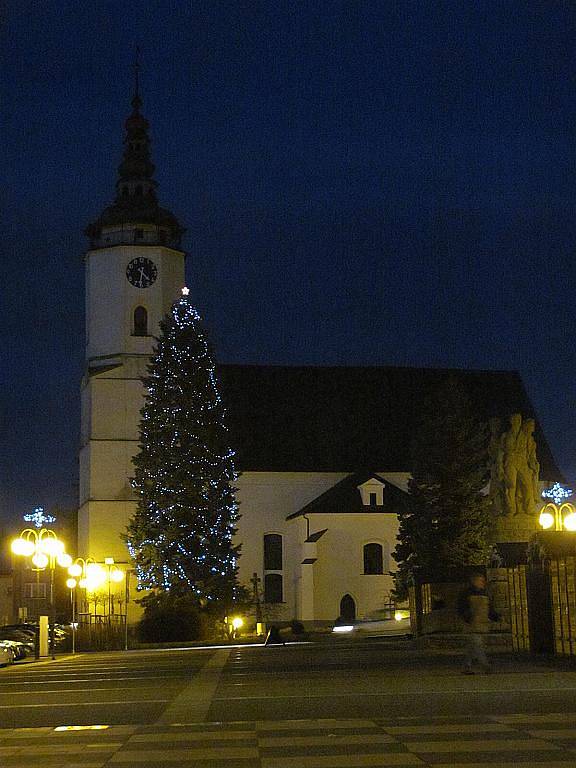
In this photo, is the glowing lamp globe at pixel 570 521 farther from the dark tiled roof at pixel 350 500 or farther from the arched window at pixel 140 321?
the arched window at pixel 140 321

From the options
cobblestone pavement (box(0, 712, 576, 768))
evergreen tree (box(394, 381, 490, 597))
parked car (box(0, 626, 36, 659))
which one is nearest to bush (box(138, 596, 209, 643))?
parked car (box(0, 626, 36, 659))

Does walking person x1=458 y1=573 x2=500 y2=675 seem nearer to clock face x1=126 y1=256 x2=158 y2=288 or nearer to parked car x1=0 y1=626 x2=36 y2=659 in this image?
parked car x1=0 y1=626 x2=36 y2=659

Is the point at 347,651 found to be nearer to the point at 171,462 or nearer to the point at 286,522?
the point at 171,462

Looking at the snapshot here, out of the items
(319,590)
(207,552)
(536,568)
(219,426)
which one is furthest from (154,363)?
(536,568)

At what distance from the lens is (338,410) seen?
87125 millimetres

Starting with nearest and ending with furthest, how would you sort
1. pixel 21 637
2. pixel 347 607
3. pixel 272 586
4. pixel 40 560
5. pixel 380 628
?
pixel 40 560 → pixel 21 637 → pixel 380 628 → pixel 347 607 → pixel 272 586

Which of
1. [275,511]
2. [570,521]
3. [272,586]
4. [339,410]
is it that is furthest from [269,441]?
[570,521]

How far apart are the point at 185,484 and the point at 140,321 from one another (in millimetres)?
20716

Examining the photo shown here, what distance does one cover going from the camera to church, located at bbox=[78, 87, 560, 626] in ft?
251

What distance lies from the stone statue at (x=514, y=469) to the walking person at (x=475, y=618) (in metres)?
9.97

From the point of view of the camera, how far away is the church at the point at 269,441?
7638 cm

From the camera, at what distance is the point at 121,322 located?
7981 centimetres

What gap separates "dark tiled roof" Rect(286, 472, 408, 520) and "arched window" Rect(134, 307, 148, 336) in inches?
601

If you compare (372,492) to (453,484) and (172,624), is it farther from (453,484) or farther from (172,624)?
(172,624)
